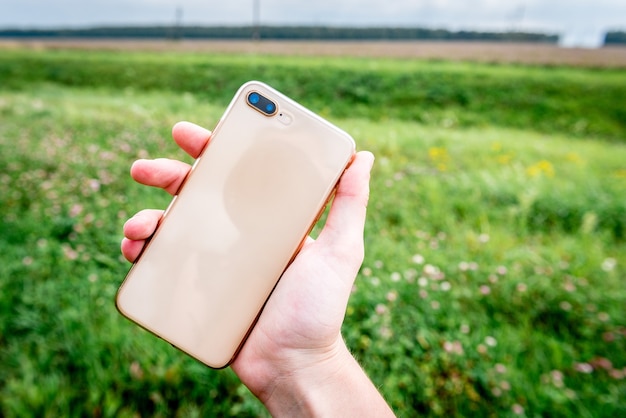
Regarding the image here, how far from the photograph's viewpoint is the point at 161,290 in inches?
53.4

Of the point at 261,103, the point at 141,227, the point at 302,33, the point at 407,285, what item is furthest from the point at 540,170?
Result: the point at 302,33

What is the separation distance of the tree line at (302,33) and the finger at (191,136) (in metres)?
37.4

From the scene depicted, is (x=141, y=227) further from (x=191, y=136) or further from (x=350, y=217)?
(x=350, y=217)

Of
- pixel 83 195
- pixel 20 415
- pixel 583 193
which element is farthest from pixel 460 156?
pixel 20 415

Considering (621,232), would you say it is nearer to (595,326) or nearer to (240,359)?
(595,326)

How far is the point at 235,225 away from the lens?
1.42 metres

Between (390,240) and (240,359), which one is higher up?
(240,359)

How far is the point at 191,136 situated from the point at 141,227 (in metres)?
0.38

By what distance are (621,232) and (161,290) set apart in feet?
11.5

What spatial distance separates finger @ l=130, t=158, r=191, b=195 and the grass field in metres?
0.81

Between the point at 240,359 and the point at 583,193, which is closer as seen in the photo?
the point at 240,359


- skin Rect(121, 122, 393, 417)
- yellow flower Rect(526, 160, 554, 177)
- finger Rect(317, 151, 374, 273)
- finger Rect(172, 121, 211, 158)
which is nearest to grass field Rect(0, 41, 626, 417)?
yellow flower Rect(526, 160, 554, 177)

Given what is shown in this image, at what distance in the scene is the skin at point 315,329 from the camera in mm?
1223

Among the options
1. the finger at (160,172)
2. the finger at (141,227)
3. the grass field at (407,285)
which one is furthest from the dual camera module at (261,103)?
the grass field at (407,285)
